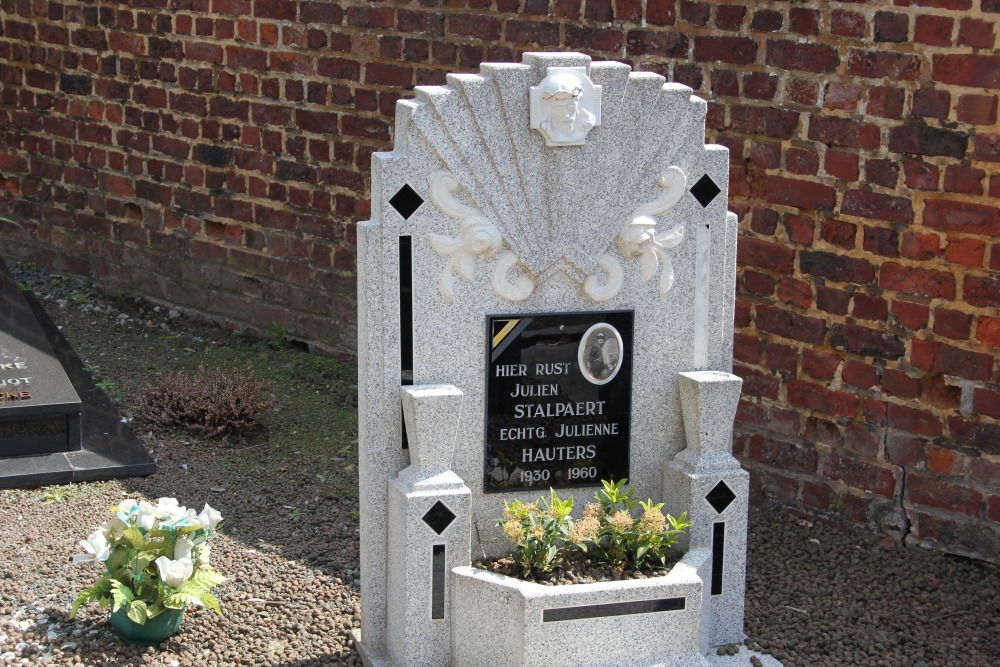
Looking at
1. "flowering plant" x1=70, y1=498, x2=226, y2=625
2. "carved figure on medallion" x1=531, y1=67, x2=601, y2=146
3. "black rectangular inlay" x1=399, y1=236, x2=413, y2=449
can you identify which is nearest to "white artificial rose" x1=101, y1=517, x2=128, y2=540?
"flowering plant" x1=70, y1=498, x2=226, y2=625

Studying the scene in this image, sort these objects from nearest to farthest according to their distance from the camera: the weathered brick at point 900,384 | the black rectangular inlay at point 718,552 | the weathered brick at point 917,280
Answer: the black rectangular inlay at point 718,552
the weathered brick at point 917,280
the weathered brick at point 900,384

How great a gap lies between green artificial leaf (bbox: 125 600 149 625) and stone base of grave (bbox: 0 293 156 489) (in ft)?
5.00

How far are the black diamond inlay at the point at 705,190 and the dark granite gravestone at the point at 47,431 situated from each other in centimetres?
275

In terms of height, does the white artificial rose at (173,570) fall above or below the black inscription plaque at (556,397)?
below

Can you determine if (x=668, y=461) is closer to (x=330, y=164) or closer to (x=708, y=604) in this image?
(x=708, y=604)

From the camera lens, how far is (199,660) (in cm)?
411

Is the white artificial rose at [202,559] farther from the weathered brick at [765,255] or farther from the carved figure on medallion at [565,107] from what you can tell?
the weathered brick at [765,255]

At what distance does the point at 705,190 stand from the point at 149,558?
2.10 metres

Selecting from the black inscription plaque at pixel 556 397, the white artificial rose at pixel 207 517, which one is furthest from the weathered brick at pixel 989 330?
the white artificial rose at pixel 207 517

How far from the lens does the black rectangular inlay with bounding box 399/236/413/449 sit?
12.5 ft

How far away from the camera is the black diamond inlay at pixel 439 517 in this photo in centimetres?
382

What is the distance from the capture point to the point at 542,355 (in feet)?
13.2

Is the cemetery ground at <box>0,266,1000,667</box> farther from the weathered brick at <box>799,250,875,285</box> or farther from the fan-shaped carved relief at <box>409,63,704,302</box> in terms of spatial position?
the fan-shaped carved relief at <box>409,63,704,302</box>

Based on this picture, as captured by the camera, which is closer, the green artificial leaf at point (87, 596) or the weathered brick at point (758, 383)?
the green artificial leaf at point (87, 596)
